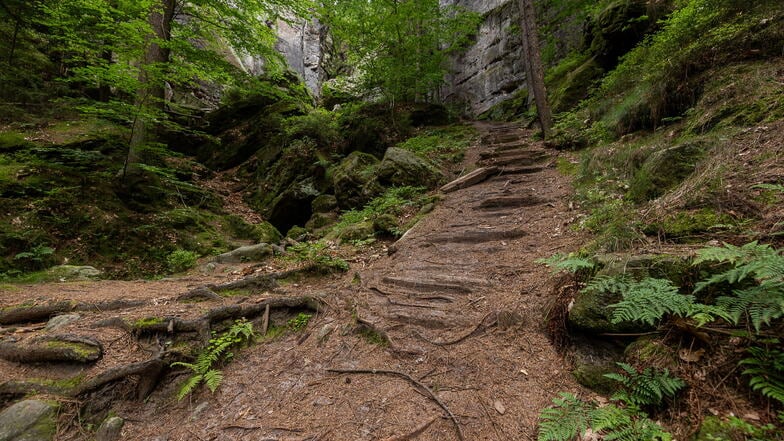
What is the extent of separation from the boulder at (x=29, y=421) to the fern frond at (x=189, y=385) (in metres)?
0.91

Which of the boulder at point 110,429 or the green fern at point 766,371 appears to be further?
the boulder at point 110,429

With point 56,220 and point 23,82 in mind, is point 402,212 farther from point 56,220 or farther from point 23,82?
point 23,82

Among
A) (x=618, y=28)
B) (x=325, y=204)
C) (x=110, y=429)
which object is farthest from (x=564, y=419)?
(x=618, y=28)

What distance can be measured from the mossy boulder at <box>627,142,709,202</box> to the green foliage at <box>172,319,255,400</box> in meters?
5.39

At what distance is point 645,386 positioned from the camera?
190cm

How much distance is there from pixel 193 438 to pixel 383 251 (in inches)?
169

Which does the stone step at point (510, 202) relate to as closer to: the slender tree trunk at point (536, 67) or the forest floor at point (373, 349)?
the forest floor at point (373, 349)

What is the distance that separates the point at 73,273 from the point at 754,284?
9409 millimetres

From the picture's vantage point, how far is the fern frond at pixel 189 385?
2.86 metres

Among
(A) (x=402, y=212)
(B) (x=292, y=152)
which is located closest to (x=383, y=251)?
(A) (x=402, y=212)

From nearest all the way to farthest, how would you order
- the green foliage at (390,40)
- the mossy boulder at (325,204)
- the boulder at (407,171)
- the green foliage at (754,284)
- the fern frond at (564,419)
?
the green foliage at (754,284)
the fern frond at (564,419)
the boulder at (407,171)
the mossy boulder at (325,204)
the green foliage at (390,40)

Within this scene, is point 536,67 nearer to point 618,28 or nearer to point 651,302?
point 618,28

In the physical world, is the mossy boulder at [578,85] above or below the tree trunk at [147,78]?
below

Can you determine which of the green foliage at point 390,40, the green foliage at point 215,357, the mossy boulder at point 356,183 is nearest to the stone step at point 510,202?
the mossy boulder at point 356,183
